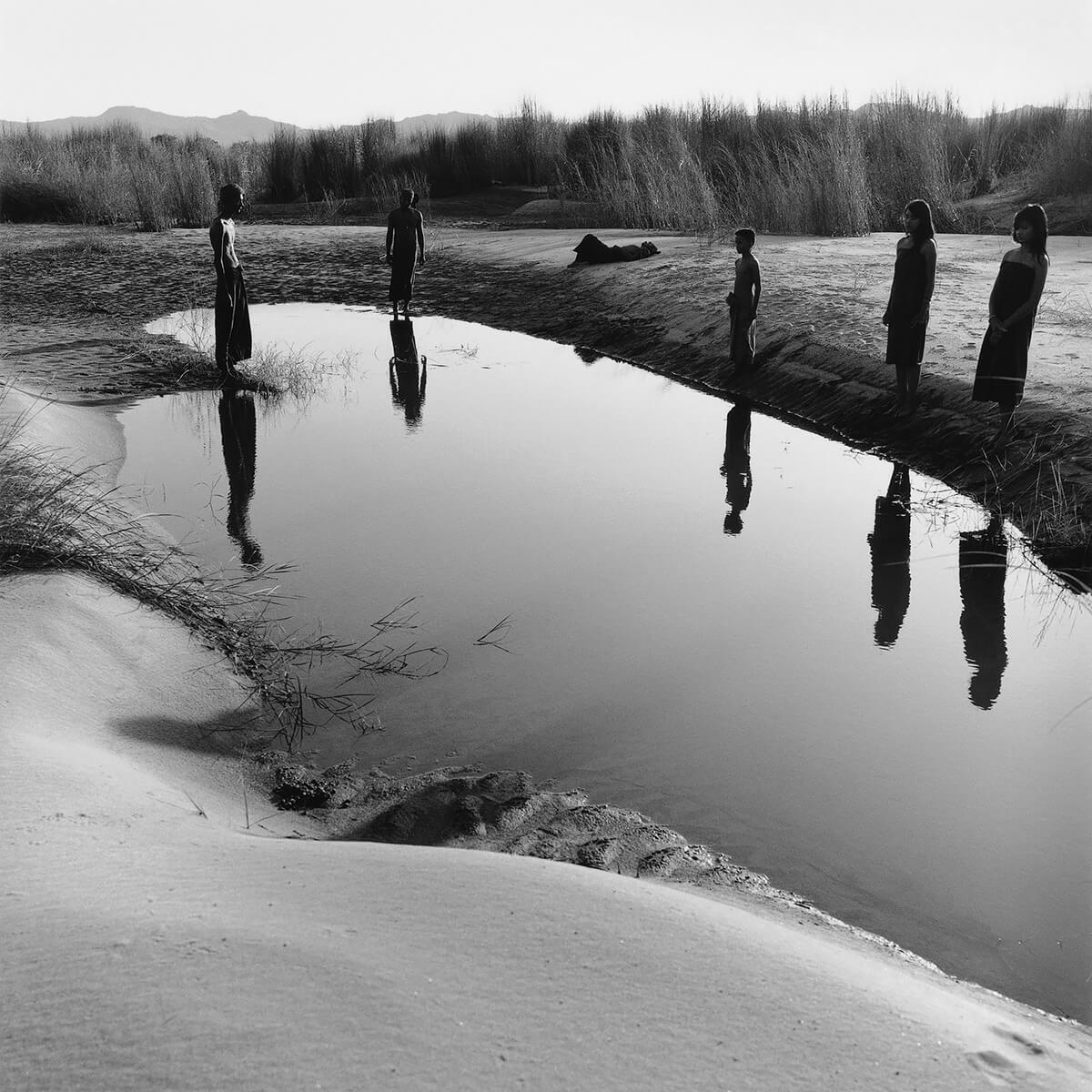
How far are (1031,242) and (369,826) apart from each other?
5137 millimetres

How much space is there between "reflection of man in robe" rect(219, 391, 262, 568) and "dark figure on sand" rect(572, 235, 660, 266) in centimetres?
628

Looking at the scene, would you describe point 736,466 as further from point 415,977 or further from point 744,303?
point 415,977

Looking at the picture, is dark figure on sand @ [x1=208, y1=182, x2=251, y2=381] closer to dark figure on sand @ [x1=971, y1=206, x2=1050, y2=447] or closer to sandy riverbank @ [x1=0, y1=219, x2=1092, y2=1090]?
dark figure on sand @ [x1=971, y1=206, x2=1050, y2=447]

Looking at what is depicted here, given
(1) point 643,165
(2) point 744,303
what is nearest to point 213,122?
(1) point 643,165

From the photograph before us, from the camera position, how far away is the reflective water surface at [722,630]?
10.7 ft

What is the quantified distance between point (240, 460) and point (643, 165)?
43.7 feet

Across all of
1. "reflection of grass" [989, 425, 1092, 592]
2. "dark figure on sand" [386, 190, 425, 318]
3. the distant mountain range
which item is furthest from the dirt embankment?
the distant mountain range

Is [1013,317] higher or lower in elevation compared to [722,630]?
higher

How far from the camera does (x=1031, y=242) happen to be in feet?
20.9

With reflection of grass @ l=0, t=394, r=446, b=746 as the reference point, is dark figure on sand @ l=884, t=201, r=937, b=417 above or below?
above

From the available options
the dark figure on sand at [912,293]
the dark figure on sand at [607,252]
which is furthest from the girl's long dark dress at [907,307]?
the dark figure on sand at [607,252]

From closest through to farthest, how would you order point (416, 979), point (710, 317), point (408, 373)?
point (416, 979) < point (408, 373) < point (710, 317)

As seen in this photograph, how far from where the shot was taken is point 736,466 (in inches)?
299

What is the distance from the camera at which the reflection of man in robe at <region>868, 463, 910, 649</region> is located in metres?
5.04
